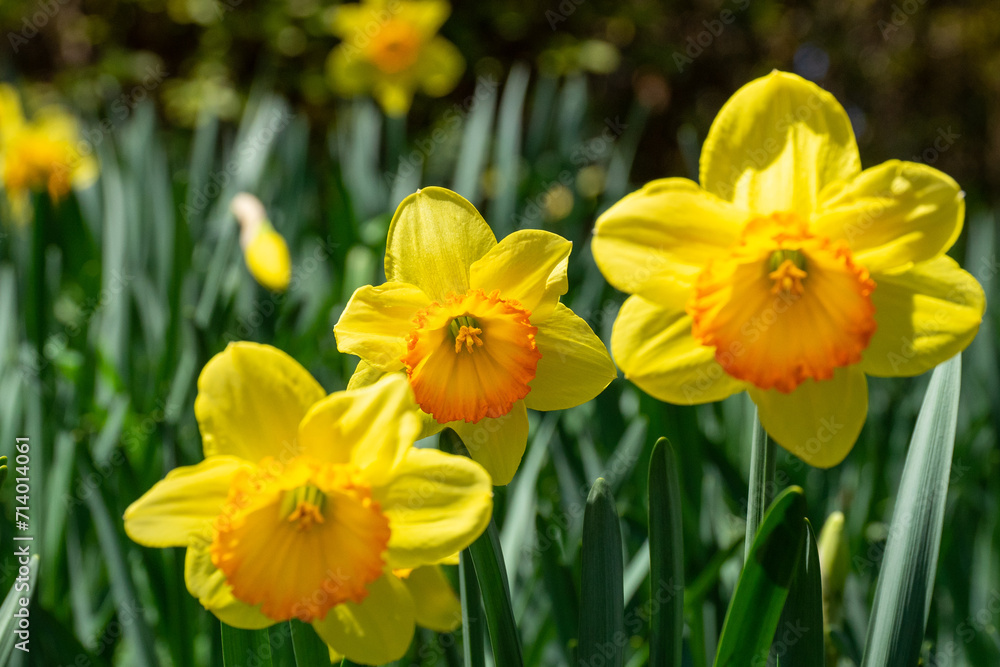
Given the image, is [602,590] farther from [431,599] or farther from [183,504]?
[183,504]

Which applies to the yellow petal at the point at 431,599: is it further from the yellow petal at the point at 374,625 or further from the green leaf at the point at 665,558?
the green leaf at the point at 665,558

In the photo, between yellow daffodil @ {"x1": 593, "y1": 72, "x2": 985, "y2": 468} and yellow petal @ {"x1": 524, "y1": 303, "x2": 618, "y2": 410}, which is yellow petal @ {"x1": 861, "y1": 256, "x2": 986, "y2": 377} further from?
yellow petal @ {"x1": 524, "y1": 303, "x2": 618, "y2": 410}

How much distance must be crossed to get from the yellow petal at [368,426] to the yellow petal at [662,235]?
0.19 meters

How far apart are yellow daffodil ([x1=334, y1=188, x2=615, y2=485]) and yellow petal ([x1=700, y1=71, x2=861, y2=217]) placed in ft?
0.52

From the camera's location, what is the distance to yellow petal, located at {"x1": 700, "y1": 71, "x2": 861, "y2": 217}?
25.2 inches

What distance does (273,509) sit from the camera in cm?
59

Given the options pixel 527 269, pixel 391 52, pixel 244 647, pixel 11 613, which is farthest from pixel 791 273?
pixel 391 52

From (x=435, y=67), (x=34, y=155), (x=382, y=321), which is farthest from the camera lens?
(x=435, y=67)

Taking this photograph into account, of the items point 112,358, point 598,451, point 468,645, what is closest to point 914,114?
point 598,451

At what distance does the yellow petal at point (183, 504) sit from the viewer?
1.82 feet

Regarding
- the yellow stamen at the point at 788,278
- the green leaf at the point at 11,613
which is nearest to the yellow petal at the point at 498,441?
the yellow stamen at the point at 788,278

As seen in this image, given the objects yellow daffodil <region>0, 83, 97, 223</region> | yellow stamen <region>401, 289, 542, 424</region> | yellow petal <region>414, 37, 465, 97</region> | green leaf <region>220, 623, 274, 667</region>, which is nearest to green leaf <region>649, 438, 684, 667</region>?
yellow stamen <region>401, 289, 542, 424</region>

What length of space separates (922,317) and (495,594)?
402 millimetres

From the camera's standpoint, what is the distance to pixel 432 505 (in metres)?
0.56
